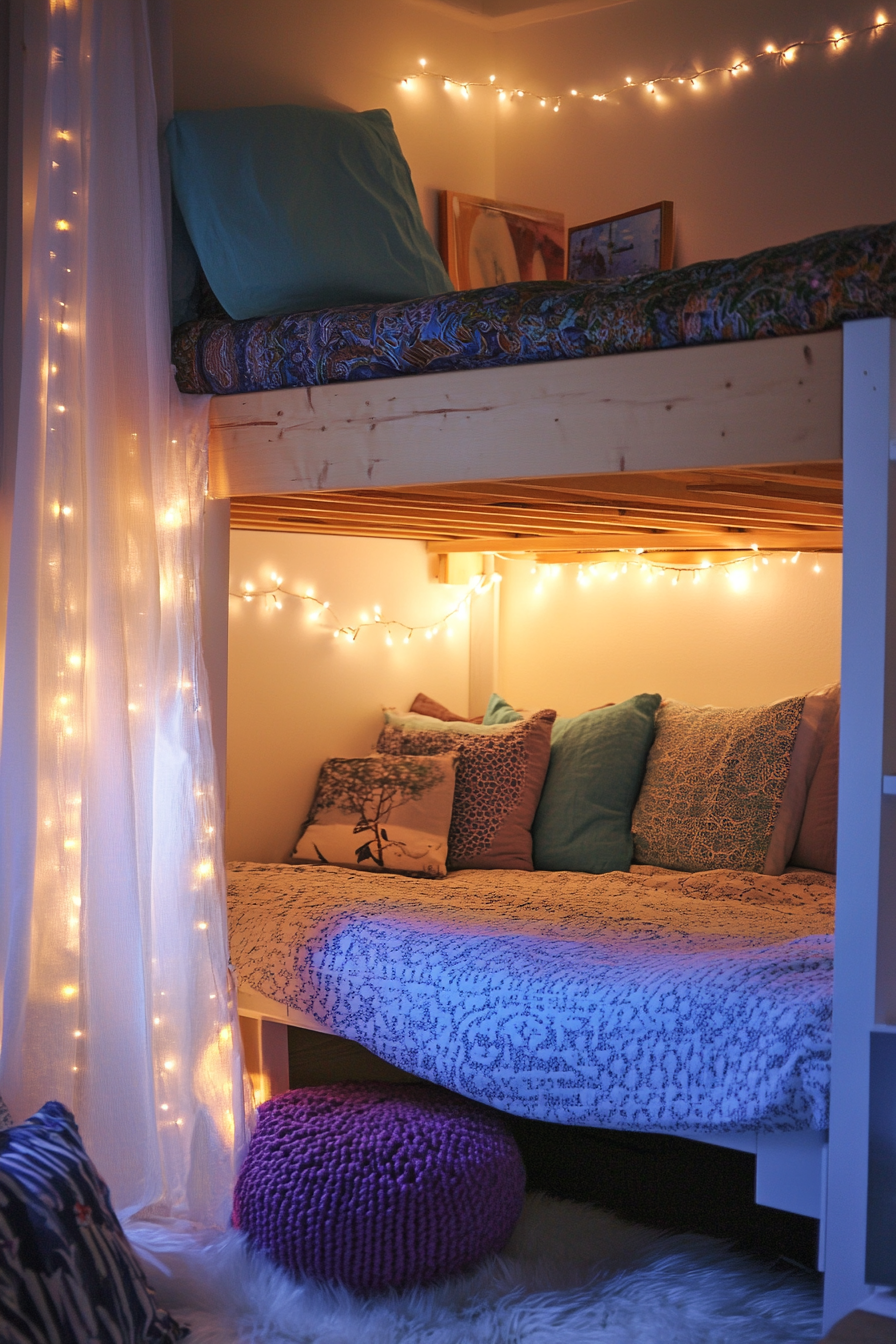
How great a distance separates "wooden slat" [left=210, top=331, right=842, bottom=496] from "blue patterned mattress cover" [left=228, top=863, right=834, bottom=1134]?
79 centimetres

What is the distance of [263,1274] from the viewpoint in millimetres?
1959

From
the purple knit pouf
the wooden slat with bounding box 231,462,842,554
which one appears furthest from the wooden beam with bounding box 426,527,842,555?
the purple knit pouf

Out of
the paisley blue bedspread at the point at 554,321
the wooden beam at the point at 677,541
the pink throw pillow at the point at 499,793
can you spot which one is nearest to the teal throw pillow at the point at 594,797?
the pink throw pillow at the point at 499,793

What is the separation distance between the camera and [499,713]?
3.53 metres

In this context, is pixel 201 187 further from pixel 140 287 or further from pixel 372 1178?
pixel 372 1178

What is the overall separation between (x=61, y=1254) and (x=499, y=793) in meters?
1.79

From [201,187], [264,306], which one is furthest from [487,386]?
[201,187]

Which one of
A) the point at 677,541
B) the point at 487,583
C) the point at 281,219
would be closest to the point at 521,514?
the point at 677,541

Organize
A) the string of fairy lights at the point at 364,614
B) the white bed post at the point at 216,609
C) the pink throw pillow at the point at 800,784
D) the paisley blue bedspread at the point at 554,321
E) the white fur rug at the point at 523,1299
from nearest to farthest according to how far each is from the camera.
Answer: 1. the paisley blue bedspread at the point at 554,321
2. the white fur rug at the point at 523,1299
3. the white bed post at the point at 216,609
4. the pink throw pillow at the point at 800,784
5. the string of fairy lights at the point at 364,614

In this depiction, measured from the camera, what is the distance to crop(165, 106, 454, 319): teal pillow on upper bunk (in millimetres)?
2258

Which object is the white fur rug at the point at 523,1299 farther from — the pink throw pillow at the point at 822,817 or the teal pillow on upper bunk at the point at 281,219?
the teal pillow on upper bunk at the point at 281,219

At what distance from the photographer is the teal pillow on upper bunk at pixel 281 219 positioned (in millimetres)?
2258

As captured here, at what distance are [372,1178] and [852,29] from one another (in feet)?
8.87

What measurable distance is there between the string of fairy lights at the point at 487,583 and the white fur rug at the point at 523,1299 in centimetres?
169
